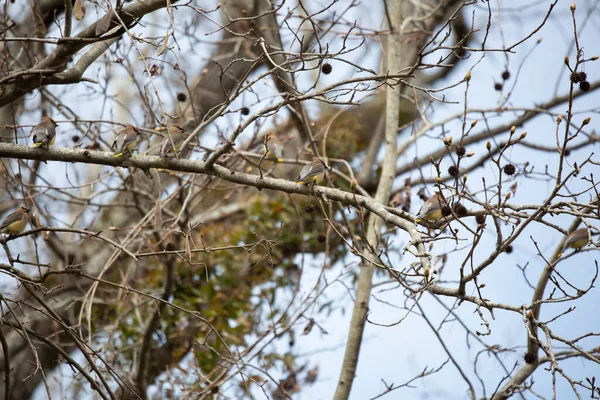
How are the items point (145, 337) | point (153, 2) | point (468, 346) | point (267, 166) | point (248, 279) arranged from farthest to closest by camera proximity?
point (267, 166), point (248, 279), point (145, 337), point (468, 346), point (153, 2)

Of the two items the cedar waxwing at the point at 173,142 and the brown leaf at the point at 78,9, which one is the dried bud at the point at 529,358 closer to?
the cedar waxwing at the point at 173,142

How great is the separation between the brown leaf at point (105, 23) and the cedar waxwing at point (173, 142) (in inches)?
22.3

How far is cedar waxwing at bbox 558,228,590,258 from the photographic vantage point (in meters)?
3.31

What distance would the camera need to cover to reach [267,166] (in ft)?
22.3

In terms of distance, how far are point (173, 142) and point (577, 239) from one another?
216 cm

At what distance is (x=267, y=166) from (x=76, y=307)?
238cm

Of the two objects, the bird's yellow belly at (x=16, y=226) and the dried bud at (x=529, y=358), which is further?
the bird's yellow belly at (x=16, y=226)

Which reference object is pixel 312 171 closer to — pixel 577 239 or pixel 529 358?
pixel 577 239

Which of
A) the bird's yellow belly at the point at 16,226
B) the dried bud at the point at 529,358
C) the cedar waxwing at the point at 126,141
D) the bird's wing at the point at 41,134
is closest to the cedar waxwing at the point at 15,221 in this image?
the bird's yellow belly at the point at 16,226

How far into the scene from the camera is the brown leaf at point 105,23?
9.68 ft

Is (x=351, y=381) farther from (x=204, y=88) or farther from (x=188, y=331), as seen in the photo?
(x=204, y=88)

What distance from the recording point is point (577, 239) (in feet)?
11.1

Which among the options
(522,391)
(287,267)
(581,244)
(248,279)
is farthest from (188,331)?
(581,244)

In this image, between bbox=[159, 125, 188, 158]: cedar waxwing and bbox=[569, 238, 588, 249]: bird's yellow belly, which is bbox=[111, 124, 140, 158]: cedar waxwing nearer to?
bbox=[159, 125, 188, 158]: cedar waxwing
